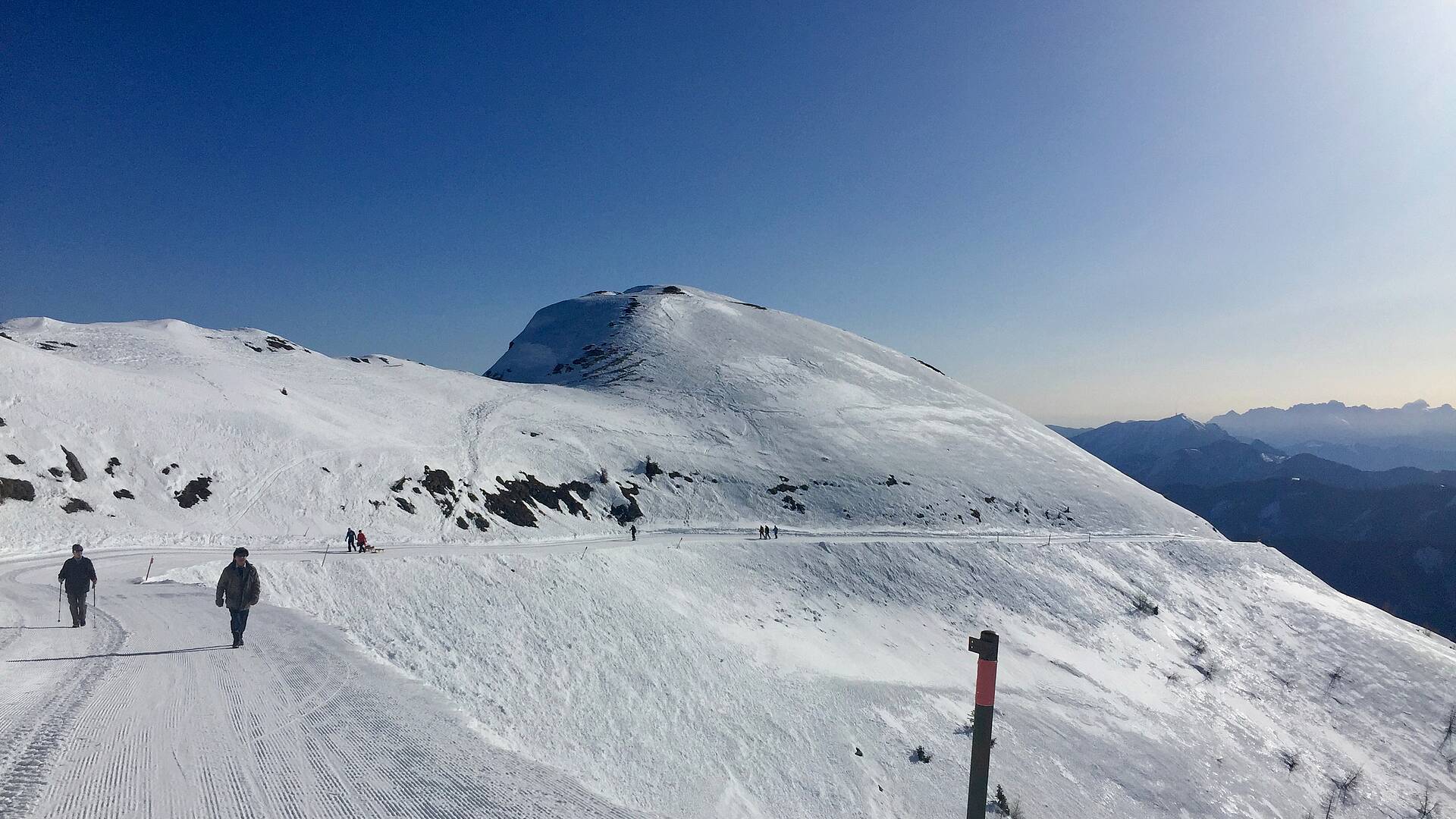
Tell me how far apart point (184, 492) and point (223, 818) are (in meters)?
33.1

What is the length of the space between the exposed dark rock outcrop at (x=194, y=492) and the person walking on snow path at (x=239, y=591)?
24.6 metres

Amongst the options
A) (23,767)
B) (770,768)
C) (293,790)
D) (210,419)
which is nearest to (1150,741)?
(770,768)

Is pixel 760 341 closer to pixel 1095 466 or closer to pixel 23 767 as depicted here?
pixel 1095 466

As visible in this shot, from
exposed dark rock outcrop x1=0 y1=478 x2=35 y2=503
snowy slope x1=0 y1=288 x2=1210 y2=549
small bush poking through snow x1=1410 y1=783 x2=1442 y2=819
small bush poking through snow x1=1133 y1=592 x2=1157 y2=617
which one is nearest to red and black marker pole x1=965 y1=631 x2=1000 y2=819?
snowy slope x1=0 y1=288 x2=1210 y2=549

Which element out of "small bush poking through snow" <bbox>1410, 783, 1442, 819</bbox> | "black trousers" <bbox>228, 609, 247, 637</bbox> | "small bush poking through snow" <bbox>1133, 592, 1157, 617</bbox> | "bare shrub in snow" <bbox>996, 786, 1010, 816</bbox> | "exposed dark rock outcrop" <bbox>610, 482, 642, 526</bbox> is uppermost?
"black trousers" <bbox>228, 609, 247, 637</bbox>

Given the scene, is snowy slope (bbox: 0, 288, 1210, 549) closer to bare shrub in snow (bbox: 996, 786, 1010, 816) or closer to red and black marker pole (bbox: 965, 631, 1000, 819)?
bare shrub in snow (bbox: 996, 786, 1010, 816)

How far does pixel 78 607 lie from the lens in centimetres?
1228

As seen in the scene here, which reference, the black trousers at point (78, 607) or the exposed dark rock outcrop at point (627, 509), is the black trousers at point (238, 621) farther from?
the exposed dark rock outcrop at point (627, 509)

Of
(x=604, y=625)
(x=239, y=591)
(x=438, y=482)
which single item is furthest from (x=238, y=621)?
(x=438, y=482)

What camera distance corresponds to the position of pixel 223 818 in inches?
209

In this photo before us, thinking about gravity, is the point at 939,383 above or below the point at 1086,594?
above

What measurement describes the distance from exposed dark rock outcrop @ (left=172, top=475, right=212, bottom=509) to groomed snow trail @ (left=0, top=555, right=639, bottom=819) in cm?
2143

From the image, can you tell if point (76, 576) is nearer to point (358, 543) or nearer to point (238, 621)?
point (238, 621)

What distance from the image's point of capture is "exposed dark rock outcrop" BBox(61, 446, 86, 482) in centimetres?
2723
